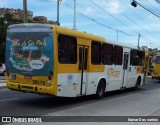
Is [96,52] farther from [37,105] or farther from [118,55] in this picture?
[37,105]

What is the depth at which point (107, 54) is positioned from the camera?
740 inches

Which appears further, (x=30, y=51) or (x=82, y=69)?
(x=82, y=69)

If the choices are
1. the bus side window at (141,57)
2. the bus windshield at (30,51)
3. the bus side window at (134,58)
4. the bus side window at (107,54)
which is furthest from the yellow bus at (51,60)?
the bus side window at (141,57)

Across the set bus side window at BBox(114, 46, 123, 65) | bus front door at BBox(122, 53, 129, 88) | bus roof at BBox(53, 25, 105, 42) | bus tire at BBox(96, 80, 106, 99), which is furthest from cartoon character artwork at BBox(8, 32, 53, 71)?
bus front door at BBox(122, 53, 129, 88)

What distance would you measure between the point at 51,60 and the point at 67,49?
3.73 feet

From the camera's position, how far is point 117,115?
12977mm

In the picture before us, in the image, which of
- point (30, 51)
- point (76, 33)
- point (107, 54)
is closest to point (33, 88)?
point (30, 51)

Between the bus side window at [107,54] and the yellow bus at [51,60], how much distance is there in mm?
668

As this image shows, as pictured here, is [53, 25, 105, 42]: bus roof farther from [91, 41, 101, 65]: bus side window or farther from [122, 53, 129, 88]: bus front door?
[122, 53, 129, 88]: bus front door

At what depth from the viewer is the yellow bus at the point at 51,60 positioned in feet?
46.0

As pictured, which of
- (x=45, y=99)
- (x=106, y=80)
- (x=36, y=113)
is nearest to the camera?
(x=36, y=113)

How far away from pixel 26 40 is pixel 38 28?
67 centimetres

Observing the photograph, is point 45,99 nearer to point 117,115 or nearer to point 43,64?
point 43,64

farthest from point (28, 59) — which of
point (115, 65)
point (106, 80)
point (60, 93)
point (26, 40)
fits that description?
point (115, 65)
